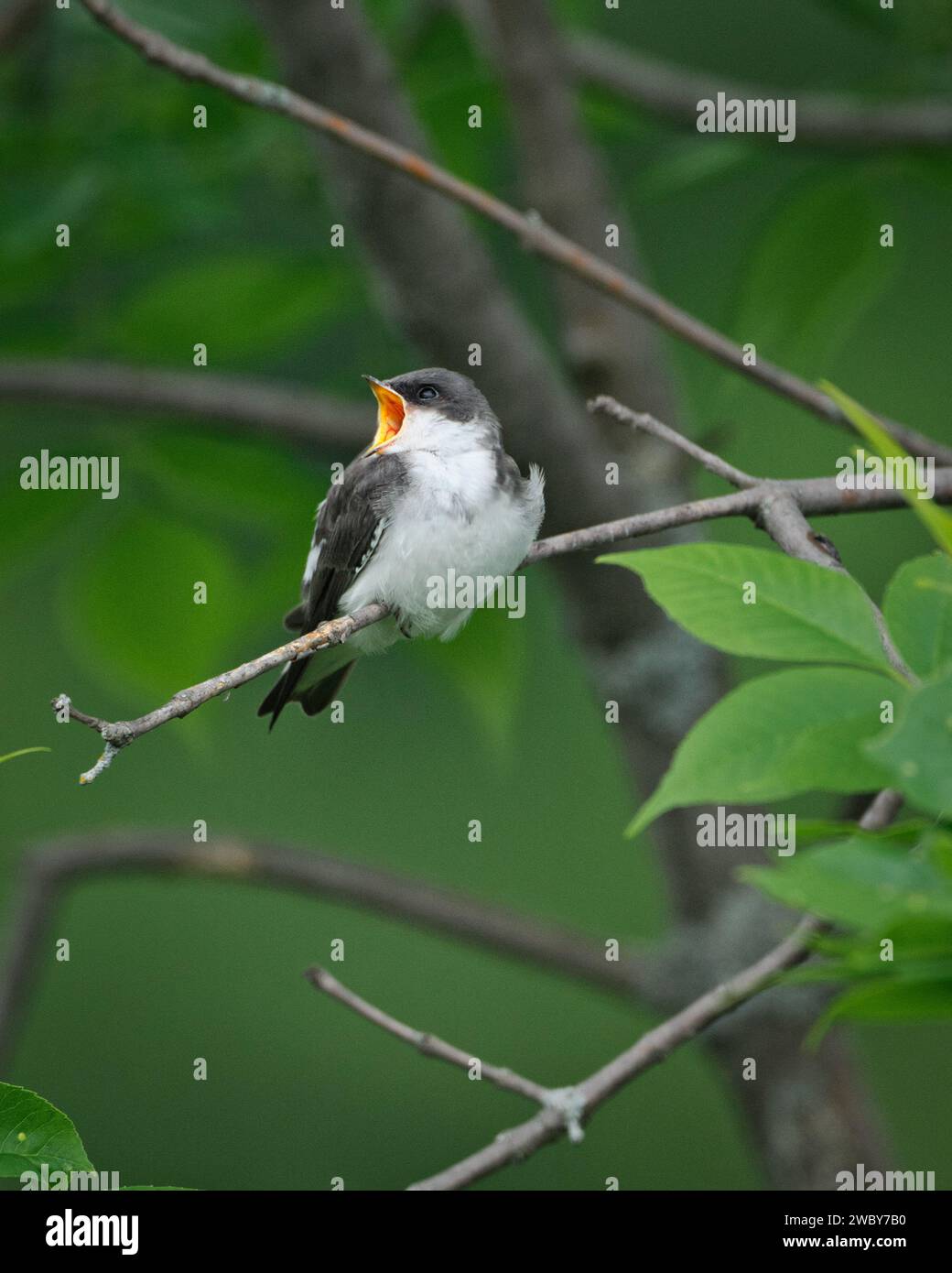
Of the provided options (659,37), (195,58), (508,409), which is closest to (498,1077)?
(195,58)

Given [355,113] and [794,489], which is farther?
[355,113]

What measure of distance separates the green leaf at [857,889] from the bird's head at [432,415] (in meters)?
1.03

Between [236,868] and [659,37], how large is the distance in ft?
7.81

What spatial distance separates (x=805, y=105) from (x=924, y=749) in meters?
1.81

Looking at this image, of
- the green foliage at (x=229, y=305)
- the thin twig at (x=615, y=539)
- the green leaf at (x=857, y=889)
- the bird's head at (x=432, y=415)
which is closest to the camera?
the green leaf at (x=857, y=889)

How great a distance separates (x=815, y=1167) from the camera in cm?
207

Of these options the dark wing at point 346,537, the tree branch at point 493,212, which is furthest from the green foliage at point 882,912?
the dark wing at point 346,537

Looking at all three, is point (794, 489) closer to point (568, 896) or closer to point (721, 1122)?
point (568, 896)

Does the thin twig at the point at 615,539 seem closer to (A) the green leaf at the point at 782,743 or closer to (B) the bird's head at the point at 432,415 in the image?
(A) the green leaf at the point at 782,743

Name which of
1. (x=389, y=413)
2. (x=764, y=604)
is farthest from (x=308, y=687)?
(x=764, y=604)

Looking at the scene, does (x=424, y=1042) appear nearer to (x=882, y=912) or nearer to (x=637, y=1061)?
(x=637, y=1061)

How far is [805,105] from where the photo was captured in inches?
81.5

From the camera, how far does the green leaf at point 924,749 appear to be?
47 centimetres

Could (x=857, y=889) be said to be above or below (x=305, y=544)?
below
